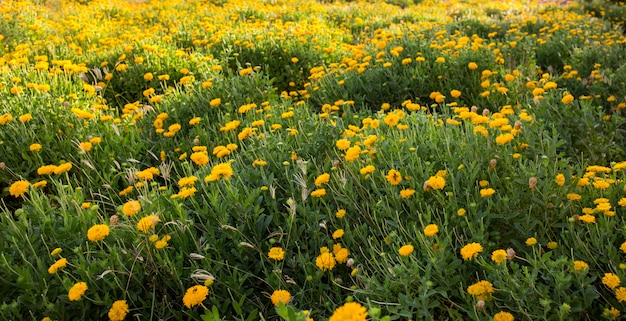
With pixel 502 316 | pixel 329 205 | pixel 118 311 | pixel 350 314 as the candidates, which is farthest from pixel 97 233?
pixel 502 316

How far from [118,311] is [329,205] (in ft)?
4.08

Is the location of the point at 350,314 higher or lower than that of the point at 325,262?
higher

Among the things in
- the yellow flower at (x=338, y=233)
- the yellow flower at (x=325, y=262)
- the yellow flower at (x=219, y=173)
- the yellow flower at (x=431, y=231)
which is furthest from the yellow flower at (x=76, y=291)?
the yellow flower at (x=431, y=231)

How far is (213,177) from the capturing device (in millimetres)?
2541

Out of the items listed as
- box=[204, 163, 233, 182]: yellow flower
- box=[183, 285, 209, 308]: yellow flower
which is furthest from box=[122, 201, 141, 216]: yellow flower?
box=[183, 285, 209, 308]: yellow flower

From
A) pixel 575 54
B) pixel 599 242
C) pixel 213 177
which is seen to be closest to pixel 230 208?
pixel 213 177

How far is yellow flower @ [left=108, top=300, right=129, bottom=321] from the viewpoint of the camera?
209 centimetres

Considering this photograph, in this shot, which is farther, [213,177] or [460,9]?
[460,9]

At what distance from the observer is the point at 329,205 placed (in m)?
2.80

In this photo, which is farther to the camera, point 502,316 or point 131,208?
point 131,208

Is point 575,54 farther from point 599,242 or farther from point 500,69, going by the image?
point 599,242

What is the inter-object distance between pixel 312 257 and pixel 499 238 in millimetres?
934

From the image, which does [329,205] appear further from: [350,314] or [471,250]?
[350,314]

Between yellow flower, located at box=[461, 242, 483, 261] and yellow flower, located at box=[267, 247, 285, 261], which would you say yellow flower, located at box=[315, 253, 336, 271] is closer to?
yellow flower, located at box=[267, 247, 285, 261]
